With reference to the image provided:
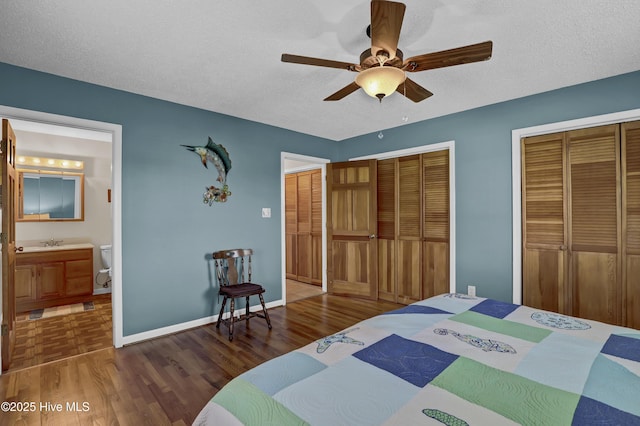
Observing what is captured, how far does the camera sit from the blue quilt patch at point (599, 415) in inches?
35.3

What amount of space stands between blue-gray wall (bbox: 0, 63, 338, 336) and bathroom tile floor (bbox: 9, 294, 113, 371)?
43cm

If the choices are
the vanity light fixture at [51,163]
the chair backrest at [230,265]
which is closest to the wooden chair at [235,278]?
the chair backrest at [230,265]

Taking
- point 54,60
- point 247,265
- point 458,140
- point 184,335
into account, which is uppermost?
point 54,60

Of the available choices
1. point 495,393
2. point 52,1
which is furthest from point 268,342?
point 52,1

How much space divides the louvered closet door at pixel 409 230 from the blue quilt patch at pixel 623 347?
2.66 m

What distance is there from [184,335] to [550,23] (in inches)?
160

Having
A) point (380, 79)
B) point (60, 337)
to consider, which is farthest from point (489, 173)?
point (60, 337)

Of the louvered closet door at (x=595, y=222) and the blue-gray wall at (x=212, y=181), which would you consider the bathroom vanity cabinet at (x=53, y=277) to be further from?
the louvered closet door at (x=595, y=222)

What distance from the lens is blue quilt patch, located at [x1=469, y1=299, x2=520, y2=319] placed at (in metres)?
1.88

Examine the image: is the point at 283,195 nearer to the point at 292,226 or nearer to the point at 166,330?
the point at 292,226

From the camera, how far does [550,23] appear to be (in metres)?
2.00

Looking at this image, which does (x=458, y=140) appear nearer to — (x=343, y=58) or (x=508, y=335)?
(x=343, y=58)

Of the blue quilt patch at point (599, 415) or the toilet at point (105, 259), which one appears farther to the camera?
the toilet at point (105, 259)

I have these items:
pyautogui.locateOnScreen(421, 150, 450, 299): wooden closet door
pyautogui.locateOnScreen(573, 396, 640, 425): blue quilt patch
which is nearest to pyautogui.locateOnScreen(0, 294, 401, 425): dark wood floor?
pyautogui.locateOnScreen(421, 150, 450, 299): wooden closet door
